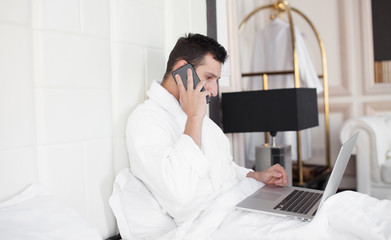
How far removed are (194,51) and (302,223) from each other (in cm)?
84

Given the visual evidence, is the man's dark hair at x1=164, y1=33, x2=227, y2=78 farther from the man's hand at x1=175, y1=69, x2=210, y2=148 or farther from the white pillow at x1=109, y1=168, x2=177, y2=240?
the white pillow at x1=109, y1=168, x2=177, y2=240

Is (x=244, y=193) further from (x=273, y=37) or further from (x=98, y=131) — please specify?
(x=273, y=37)

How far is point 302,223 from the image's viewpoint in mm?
1213

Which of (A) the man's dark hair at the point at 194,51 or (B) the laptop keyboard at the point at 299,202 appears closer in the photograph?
(B) the laptop keyboard at the point at 299,202

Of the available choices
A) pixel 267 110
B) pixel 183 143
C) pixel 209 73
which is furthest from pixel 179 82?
pixel 267 110

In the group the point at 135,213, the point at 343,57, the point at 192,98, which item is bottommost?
the point at 135,213

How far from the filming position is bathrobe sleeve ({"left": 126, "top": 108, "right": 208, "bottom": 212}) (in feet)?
4.30

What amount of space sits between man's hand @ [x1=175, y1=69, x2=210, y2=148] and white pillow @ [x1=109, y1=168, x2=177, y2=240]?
0.32 meters

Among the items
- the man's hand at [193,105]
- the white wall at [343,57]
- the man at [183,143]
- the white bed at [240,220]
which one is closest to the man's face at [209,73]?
the man at [183,143]

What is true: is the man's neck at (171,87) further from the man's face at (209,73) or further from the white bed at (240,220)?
the white bed at (240,220)

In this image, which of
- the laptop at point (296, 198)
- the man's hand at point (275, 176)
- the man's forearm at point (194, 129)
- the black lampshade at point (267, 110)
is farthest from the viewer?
the black lampshade at point (267, 110)

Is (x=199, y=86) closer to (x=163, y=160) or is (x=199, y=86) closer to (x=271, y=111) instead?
(x=163, y=160)

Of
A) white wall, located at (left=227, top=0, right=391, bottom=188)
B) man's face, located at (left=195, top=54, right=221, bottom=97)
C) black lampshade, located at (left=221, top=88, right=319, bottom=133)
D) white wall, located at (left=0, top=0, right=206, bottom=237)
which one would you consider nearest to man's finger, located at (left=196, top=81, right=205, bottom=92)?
man's face, located at (left=195, top=54, right=221, bottom=97)

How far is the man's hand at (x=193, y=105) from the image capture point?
1410 millimetres
